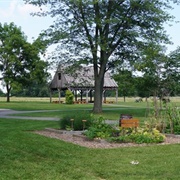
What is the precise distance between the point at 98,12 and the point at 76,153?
20.5 metres

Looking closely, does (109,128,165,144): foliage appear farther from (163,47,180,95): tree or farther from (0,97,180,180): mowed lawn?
(163,47,180,95): tree

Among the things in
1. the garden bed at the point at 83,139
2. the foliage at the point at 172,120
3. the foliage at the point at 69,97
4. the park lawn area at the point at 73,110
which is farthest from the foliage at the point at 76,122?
the foliage at the point at 69,97

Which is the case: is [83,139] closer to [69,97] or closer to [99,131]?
[99,131]

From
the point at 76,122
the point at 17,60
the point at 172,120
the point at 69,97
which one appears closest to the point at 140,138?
the point at 172,120

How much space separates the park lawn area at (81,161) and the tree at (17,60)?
50.2 meters

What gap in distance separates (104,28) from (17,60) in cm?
3348

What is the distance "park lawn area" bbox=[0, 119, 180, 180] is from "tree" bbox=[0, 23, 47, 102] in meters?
50.2

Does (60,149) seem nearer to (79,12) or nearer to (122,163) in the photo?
(122,163)

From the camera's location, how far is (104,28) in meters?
29.5

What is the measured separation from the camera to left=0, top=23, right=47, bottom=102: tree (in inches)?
2392

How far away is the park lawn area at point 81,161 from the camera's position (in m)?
7.14

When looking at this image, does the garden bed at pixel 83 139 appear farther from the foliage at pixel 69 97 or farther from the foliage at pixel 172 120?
the foliage at pixel 69 97

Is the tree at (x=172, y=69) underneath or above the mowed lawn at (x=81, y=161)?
above

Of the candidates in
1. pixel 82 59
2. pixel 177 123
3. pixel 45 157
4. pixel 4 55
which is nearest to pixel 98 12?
pixel 82 59
